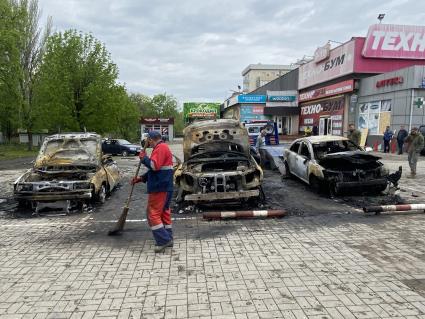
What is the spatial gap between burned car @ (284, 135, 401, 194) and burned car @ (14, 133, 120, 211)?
530 centimetres

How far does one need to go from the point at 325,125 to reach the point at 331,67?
4.98 metres

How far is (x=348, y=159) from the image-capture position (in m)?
8.78

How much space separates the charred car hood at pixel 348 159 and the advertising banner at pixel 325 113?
1935 cm

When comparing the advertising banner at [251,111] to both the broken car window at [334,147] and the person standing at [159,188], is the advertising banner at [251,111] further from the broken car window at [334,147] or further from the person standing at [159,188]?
the person standing at [159,188]

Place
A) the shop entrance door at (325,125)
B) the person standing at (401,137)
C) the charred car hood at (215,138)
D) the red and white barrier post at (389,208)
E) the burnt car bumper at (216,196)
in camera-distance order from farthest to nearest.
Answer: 1. the shop entrance door at (325,125)
2. the person standing at (401,137)
3. the charred car hood at (215,138)
4. the burnt car bumper at (216,196)
5. the red and white barrier post at (389,208)

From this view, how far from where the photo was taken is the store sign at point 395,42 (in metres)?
24.3

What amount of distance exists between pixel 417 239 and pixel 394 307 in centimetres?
256

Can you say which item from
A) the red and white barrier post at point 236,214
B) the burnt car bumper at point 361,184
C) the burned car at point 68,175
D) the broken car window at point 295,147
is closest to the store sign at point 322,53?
the broken car window at point 295,147

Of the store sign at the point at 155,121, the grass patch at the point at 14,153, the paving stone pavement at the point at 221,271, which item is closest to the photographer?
the paving stone pavement at the point at 221,271

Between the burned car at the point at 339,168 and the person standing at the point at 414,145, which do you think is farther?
the person standing at the point at 414,145

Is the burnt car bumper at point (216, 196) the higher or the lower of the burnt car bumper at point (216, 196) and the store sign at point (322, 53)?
the lower

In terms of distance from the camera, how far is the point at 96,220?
6984mm

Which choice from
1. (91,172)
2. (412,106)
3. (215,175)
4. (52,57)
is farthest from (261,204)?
(52,57)

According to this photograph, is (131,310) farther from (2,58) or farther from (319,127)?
(319,127)
